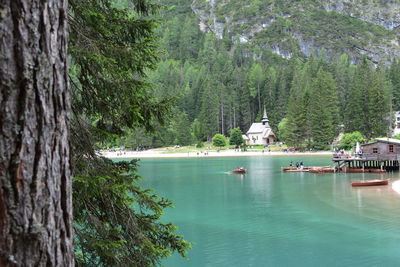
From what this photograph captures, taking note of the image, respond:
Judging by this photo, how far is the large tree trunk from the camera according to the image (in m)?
2.02

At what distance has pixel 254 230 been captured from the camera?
2006 cm

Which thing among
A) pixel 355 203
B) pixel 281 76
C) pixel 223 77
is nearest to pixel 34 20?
pixel 355 203

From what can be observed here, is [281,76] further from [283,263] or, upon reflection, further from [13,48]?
[13,48]

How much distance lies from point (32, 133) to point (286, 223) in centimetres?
2071

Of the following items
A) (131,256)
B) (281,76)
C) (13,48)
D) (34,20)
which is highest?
(281,76)

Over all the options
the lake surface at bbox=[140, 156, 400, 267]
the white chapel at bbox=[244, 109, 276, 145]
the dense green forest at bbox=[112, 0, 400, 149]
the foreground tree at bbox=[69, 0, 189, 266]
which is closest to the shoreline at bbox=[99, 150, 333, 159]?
the dense green forest at bbox=[112, 0, 400, 149]

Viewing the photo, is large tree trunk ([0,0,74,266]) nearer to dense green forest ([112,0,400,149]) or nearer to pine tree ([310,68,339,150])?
dense green forest ([112,0,400,149])

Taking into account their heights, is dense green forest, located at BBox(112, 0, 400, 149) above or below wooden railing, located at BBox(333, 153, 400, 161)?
above

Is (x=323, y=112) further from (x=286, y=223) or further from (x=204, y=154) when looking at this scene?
(x=286, y=223)

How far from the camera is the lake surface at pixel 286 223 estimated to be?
51.3ft

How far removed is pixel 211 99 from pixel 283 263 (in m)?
85.6

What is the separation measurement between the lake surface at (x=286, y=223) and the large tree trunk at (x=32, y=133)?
13.7m

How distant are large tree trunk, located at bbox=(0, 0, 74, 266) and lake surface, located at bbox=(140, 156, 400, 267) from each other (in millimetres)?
13673

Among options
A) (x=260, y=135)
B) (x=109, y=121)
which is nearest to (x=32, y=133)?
(x=109, y=121)
